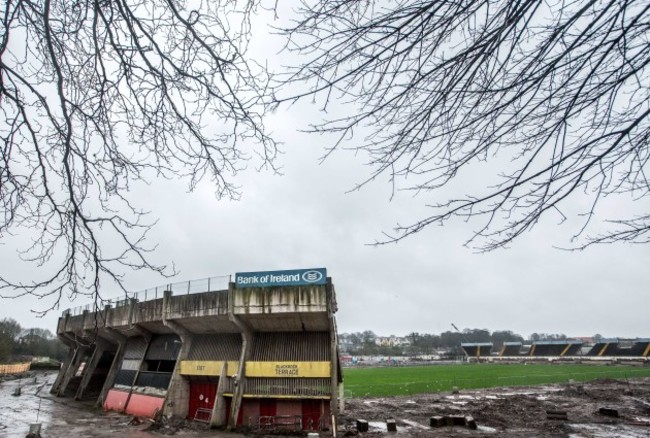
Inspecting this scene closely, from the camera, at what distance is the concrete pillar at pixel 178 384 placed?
23562 mm

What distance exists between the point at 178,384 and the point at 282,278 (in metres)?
9.15

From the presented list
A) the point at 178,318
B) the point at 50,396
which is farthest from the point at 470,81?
the point at 50,396

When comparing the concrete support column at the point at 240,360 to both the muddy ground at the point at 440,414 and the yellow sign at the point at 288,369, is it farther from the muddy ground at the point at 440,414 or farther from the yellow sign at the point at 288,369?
the muddy ground at the point at 440,414

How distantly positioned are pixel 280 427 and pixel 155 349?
1343 centimetres

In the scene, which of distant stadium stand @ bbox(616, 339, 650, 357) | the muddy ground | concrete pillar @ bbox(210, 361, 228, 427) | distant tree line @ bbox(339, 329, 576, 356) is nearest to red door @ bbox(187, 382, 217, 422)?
concrete pillar @ bbox(210, 361, 228, 427)

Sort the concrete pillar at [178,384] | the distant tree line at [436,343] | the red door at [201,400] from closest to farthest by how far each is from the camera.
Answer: the red door at [201,400]
the concrete pillar at [178,384]
the distant tree line at [436,343]

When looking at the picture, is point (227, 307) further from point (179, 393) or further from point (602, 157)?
point (602, 157)

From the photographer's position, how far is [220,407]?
21.7m

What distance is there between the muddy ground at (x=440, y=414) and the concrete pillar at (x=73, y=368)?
11.2ft

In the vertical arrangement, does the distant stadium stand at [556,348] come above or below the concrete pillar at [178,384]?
above

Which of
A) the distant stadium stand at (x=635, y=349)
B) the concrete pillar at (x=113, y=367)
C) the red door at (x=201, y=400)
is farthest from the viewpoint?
the distant stadium stand at (x=635, y=349)

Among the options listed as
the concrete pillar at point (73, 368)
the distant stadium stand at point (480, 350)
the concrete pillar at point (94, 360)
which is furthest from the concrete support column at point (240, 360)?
the distant stadium stand at point (480, 350)

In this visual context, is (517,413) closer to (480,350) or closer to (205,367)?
(205,367)

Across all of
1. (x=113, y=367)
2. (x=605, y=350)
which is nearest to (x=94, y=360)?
(x=113, y=367)
